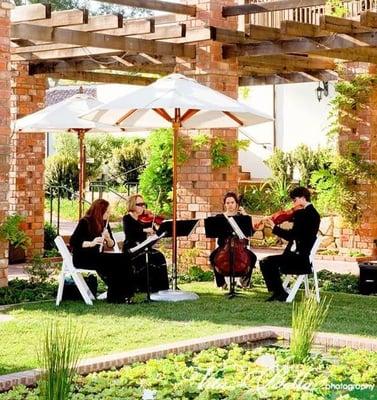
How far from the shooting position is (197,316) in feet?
32.4

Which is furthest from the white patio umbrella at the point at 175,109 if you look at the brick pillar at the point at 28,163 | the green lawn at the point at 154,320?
the brick pillar at the point at 28,163

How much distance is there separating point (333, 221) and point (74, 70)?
17.0 ft

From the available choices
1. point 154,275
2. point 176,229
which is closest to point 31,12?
point 176,229

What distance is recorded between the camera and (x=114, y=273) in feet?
35.6

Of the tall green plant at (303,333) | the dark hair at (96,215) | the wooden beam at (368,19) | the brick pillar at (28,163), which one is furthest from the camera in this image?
the brick pillar at (28,163)

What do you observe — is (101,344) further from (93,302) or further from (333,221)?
(333,221)

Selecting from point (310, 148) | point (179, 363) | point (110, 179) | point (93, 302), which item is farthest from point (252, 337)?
point (110, 179)

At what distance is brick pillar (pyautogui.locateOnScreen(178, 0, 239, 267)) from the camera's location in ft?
45.4

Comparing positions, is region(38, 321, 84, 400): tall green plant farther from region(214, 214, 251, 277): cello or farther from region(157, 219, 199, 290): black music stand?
region(214, 214, 251, 277): cello

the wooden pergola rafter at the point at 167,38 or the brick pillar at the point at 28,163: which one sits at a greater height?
the wooden pergola rafter at the point at 167,38

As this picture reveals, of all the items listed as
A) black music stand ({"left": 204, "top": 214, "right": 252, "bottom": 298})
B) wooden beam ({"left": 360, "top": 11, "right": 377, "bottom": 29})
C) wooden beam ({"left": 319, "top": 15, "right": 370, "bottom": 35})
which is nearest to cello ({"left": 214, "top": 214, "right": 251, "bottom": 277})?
black music stand ({"left": 204, "top": 214, "right": 252, "bottom": 298})

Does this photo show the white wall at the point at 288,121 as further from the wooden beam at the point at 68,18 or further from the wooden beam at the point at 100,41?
the wooden beam at the point at 68,18

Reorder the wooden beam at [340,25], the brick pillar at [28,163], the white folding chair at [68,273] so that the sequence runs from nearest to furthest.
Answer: the white folding chair at [68,273]
the wooden beam at [340,25]
the brick pillar at [28,163]

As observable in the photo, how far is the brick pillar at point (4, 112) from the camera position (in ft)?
37.3
